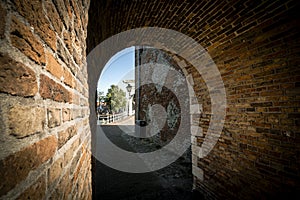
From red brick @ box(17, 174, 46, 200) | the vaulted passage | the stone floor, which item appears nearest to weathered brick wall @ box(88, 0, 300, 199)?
the vaulted passage

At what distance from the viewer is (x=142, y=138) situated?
9.06 m

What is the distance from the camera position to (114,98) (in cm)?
2870

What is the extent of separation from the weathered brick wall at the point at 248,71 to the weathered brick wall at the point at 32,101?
136 centimetres

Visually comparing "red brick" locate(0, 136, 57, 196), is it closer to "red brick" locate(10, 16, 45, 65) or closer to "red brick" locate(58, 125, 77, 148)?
"red brick" locate(58, 125, 77, 148)

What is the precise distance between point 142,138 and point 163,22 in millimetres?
7237

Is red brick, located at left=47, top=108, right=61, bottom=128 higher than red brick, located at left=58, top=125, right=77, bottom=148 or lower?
higher

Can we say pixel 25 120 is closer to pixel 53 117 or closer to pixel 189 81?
pixel 53 117

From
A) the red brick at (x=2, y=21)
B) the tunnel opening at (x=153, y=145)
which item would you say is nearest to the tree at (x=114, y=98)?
the tunnel opening at (x=153, y=145)

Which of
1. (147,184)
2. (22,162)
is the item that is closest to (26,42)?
(22,162)

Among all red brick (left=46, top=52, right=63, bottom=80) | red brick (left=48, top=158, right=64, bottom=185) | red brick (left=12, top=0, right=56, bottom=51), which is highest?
red brick (left=12, top=0, right=56, bottom=51)

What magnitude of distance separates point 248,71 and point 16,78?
9.46 feet

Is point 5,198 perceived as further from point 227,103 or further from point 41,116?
point 227,103

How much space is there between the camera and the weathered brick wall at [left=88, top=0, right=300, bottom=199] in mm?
2025

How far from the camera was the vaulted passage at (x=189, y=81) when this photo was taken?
0.44 m
